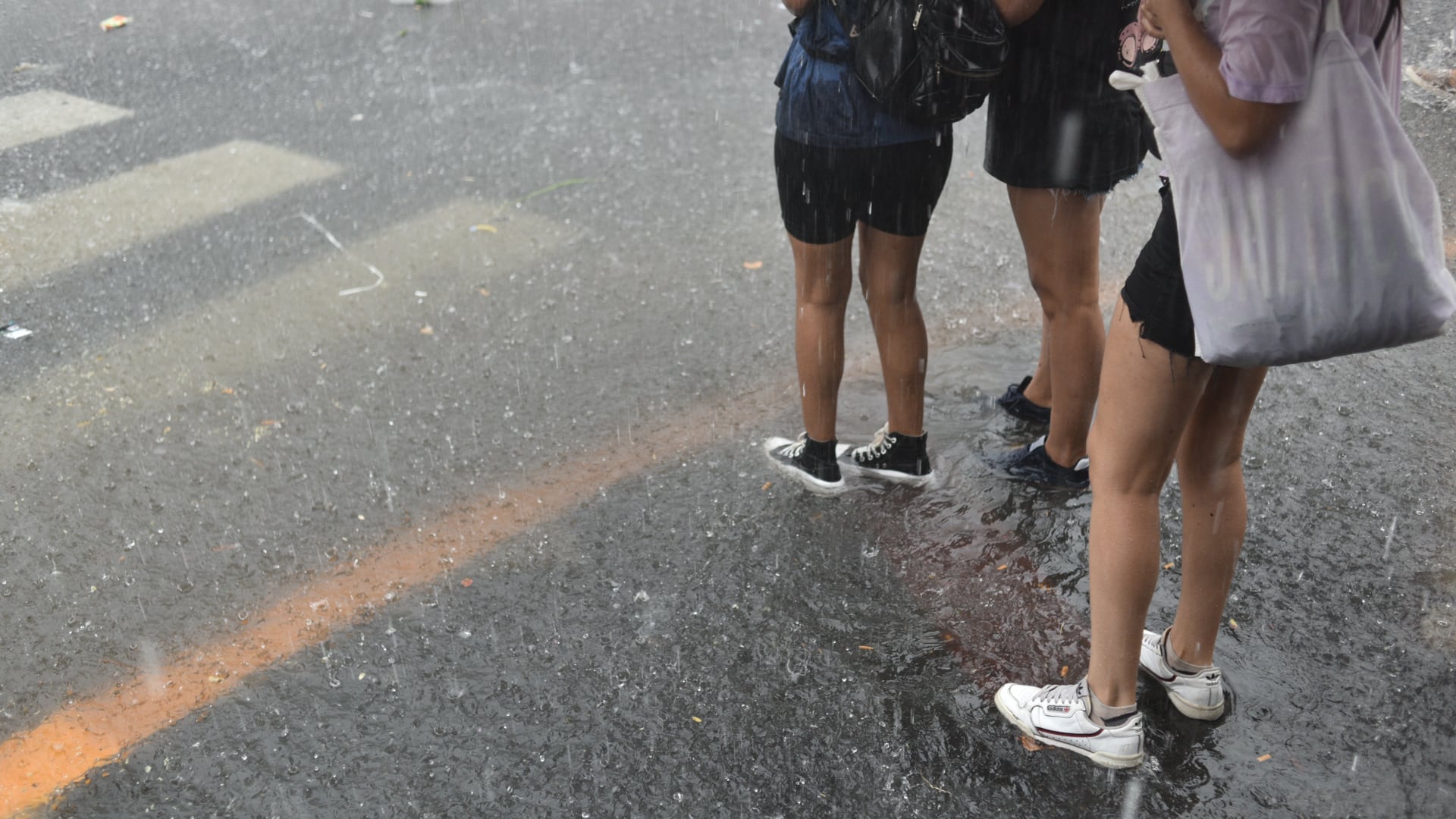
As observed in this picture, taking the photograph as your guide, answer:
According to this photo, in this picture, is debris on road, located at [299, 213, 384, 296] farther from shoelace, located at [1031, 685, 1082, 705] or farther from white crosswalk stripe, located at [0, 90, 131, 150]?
shoelace, located at [1031, 685, 1082, 705]

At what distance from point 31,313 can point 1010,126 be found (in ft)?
12.4

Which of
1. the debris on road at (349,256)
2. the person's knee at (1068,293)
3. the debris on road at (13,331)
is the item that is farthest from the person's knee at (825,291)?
the debris on road at (13,331)

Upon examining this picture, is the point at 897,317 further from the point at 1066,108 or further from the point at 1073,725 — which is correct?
the point at 1073,725

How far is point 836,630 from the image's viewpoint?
279 cm

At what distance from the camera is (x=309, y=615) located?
291cm

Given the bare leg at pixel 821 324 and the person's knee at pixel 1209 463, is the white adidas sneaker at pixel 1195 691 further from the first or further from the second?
the bare leg at pixel 821 324

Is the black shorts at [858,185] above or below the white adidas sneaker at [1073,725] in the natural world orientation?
above

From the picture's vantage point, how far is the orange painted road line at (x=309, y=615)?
2.52 m

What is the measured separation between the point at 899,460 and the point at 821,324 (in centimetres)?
50

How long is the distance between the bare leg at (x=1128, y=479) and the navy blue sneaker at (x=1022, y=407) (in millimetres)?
1326

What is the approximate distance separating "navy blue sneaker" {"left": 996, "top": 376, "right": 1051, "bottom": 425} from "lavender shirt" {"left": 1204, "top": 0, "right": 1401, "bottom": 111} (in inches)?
77.3

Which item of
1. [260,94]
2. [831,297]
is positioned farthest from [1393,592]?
[260,94]

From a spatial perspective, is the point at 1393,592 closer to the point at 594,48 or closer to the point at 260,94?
the point at 594,48

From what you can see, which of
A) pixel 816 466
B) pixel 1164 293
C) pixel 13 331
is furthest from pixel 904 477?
pixel 13 331
